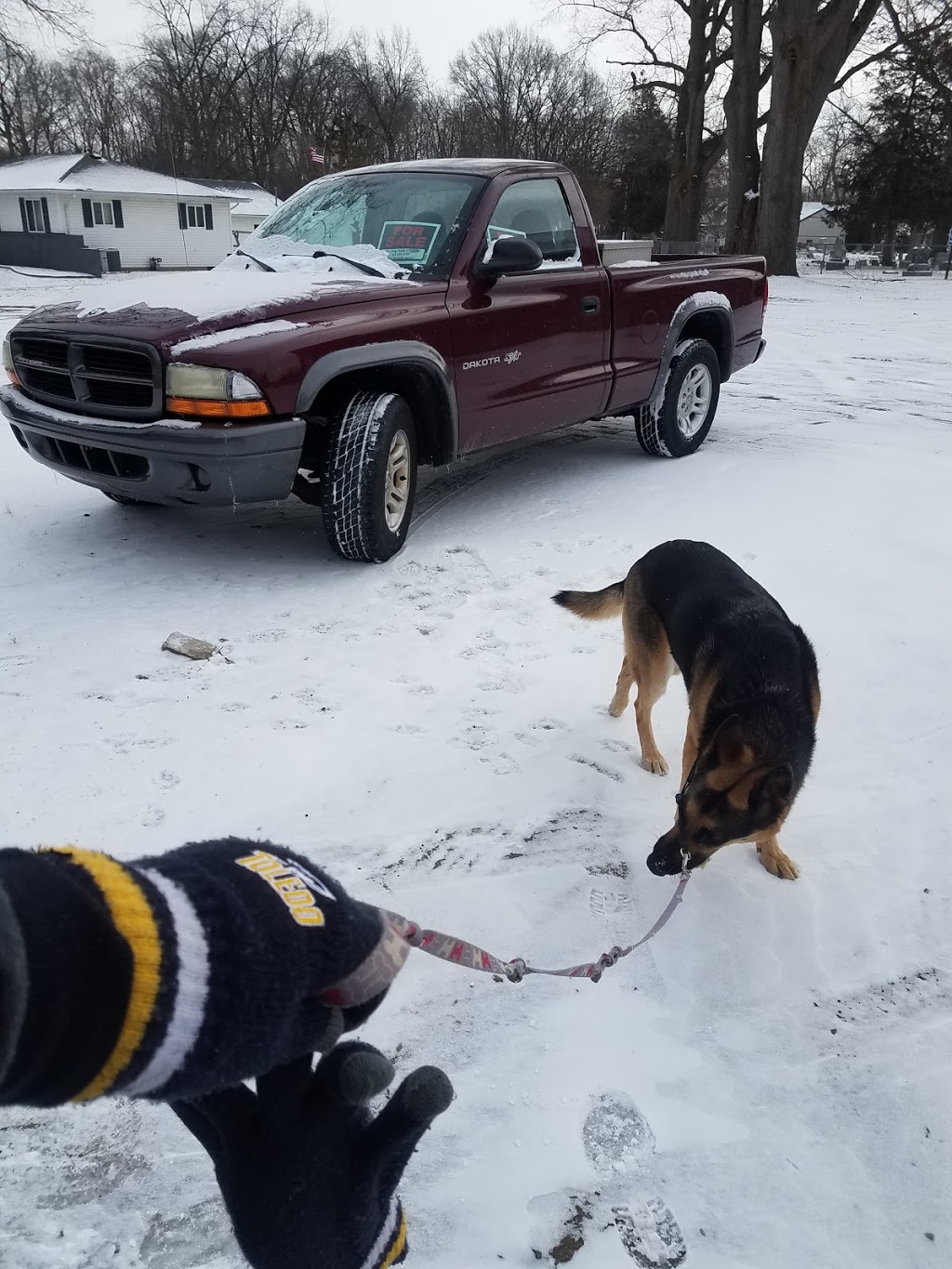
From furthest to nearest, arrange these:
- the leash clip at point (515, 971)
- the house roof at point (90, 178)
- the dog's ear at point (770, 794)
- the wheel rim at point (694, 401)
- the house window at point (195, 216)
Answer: the house window at point (195, 216) < the house roof at point (90, 178) < the wheel rim at point (694, 401) < the dog's ear at point (770, 794) < the leash clip at point (515, 971)

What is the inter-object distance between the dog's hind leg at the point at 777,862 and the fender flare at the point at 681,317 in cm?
475

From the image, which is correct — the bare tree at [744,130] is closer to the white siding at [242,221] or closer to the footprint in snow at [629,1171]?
the white siding at [242,221]

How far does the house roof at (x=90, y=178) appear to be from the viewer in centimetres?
3744

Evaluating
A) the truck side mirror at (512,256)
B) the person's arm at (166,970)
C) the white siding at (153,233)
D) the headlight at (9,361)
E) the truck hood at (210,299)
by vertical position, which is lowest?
the person's arm at (166,970)

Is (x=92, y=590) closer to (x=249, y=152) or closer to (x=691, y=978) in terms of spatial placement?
(x=691, y=978)

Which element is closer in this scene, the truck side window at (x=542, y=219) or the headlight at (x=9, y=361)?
the headlight at (x=9, y=361)

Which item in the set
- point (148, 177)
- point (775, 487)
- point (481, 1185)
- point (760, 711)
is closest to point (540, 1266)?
point (481, 1185)

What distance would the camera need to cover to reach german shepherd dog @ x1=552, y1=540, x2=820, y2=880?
2396 millimetres

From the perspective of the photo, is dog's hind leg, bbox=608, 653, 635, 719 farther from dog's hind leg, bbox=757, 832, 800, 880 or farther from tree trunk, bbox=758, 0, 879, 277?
tree trunk, bbox=758, 0, 879, 277

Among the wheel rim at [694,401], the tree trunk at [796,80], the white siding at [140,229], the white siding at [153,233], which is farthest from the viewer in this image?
the white siding at [153,233]

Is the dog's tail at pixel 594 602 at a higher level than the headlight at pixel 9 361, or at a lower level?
lower

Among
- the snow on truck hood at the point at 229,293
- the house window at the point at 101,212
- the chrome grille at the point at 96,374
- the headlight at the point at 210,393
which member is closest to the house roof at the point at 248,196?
the house window at the point at 101,212

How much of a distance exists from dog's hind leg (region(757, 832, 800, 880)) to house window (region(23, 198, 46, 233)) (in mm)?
45271

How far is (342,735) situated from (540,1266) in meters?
1.97
